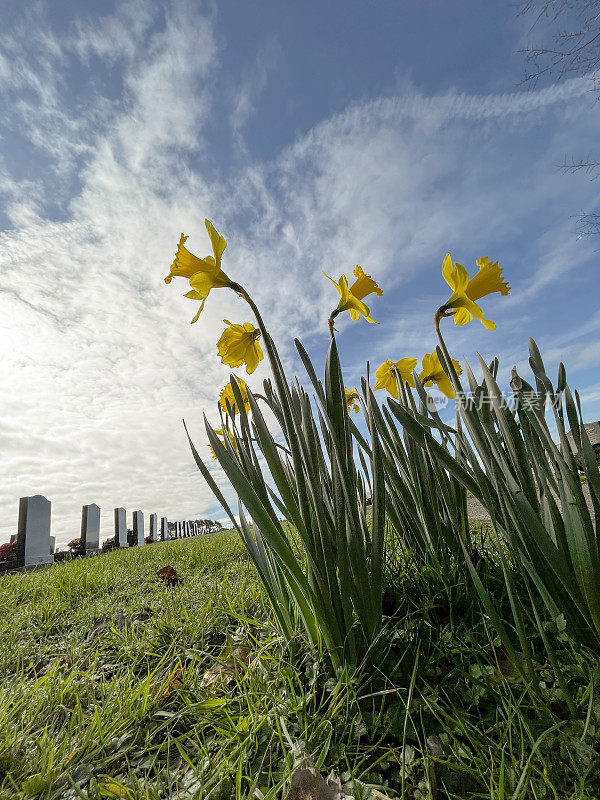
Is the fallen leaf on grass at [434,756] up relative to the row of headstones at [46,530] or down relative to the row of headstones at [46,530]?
down

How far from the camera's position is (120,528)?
1122 cm

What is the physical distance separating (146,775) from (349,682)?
556 mm

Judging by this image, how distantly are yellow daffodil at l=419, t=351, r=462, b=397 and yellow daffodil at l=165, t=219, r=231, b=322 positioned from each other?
0.93m

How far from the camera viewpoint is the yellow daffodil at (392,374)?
6.23ft

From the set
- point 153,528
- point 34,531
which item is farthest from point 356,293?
point 153,528

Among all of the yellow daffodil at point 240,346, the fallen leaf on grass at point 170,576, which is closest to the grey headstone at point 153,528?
the fallen leaf on grass at point 170,576

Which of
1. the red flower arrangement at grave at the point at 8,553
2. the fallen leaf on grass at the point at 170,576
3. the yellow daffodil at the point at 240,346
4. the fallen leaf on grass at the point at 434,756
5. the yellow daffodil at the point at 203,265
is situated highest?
the yellow daffodil at the point at 203,265

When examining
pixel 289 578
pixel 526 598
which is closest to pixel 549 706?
pixel 526 598

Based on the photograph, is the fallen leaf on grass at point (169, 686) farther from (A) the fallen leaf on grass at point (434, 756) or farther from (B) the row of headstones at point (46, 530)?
(B) the row of headstones at point (46, 530)

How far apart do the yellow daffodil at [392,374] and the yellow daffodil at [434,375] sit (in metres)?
0.08

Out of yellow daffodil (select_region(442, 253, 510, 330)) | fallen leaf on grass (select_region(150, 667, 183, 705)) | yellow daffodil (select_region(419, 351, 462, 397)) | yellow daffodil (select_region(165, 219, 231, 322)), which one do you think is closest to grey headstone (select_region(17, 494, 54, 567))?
fallen leaf on grass (select_region(150, 667, 183, 705))

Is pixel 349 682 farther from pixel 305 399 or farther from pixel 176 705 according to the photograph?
pixel 305 399

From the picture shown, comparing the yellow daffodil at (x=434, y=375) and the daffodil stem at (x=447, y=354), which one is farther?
the yellow daffodil at (x=434, y=375)

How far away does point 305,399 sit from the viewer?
4.42 ft
